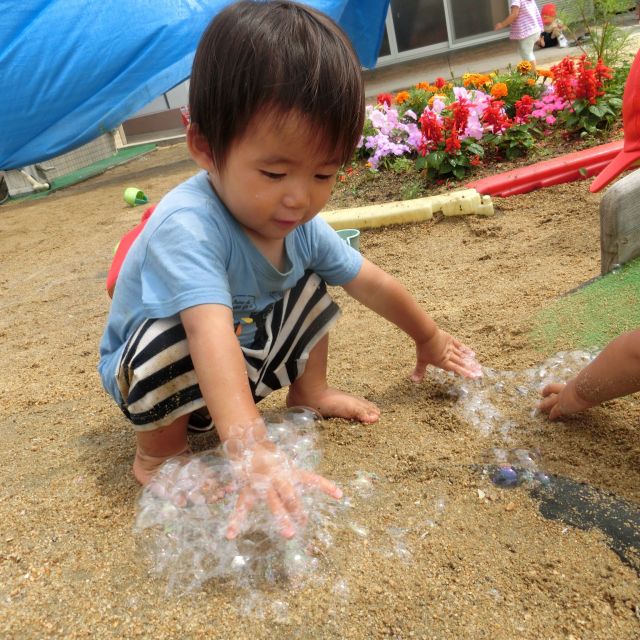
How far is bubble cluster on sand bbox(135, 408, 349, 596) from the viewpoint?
1254 mm

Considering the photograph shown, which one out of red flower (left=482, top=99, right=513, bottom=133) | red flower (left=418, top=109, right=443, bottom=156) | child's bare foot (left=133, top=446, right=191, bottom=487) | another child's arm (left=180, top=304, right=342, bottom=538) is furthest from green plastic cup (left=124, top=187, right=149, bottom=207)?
another child's arm (left=180, top=304, right=342, bottom=538)

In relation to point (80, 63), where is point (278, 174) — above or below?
below

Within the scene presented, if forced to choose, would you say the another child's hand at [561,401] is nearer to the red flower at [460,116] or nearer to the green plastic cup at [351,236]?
the green plastic cup at [351,236]

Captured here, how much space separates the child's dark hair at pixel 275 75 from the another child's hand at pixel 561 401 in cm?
78

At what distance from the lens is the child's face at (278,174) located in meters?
1.32

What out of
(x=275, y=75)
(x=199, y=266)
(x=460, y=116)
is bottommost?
(x=460, y=116)

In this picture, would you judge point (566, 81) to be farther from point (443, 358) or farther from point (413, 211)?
point (443, 358)

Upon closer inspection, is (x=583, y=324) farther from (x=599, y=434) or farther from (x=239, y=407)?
(x=239, y=407)

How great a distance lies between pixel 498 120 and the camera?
4.00 meters

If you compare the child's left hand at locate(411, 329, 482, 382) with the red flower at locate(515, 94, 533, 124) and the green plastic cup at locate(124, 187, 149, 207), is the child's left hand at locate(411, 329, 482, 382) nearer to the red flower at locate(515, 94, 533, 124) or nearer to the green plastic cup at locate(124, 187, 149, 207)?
the red flower at locate(515, 94, 533, 124)

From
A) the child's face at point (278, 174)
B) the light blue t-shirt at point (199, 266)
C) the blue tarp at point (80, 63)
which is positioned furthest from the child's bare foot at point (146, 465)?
the blue tarp at point (80, 63)

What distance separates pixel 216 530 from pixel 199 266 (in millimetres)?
535

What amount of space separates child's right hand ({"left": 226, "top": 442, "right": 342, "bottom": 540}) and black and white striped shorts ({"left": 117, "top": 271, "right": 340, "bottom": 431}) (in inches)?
11.2

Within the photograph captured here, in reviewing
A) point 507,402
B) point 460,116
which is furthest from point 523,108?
point 507,402
